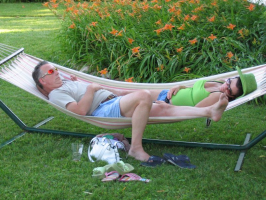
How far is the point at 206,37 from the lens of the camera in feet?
16.1

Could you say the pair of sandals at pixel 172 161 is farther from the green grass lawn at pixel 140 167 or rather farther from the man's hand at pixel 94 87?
the man's hand at pixel 94 87

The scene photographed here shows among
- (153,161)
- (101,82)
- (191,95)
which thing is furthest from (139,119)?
(101,82)

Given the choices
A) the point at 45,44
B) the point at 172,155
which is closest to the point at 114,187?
the point at 172,155

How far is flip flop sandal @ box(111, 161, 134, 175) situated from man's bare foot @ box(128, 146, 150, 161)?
21 cm

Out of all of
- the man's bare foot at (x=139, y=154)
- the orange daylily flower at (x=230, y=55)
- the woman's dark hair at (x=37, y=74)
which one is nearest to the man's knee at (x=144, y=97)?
the man's bare foot at (x=139, y=154)

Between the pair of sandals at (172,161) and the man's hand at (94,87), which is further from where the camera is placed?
the man's hand at (94,87)

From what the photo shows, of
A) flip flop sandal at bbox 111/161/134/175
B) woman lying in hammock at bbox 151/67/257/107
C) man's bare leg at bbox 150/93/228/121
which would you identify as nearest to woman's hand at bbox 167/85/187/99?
woman lying in hammock at bbox 151/67/257/107

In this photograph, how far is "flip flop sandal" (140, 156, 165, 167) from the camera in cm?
297

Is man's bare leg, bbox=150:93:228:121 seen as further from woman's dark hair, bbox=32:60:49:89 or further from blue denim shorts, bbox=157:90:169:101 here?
woman's dark hair, bbox=32:60:49:89

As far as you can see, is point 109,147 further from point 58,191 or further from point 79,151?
point 58,191

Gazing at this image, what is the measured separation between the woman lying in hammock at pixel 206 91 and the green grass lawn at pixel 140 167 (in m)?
0.39

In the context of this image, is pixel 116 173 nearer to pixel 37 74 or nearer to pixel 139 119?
pixel 139 119

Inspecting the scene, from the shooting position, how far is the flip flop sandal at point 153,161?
2967mm

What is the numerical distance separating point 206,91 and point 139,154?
0.76 metres
